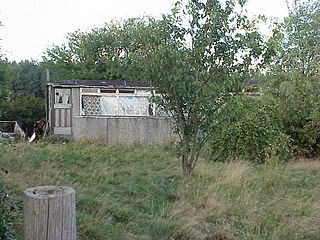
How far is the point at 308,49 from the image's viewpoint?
11398 mm

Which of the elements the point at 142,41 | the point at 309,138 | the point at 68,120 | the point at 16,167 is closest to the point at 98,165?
the point at 16,167

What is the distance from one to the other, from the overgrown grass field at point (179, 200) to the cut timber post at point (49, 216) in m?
1.46

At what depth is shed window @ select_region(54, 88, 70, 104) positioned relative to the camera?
1512cm

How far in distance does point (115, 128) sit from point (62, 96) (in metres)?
2.84

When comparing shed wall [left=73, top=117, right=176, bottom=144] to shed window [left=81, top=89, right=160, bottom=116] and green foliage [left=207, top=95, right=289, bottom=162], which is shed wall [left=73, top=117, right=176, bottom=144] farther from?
green foliage [left=207, top=95, right=289, bottom=162]

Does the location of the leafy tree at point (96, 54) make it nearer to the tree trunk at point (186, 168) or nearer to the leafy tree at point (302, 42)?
the leafy tree at point (302, 42)

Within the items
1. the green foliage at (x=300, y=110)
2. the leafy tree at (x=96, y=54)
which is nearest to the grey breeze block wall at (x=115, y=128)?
the green foliage at (x=300, y=110)

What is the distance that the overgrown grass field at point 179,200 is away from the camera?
3.90 m

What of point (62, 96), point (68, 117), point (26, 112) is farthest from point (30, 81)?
point (68, 117)

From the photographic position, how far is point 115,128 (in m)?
14.9

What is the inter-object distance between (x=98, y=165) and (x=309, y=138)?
6611 mm

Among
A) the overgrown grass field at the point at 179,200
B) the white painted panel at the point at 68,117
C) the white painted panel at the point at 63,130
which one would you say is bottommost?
the overgrown grass field at the point at 179,200

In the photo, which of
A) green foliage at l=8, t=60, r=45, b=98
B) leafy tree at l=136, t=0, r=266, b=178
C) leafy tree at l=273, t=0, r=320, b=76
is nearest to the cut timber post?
leafy tree at l=136, t=0, r=266, b=178

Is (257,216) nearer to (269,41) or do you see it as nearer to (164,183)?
(164,183)
